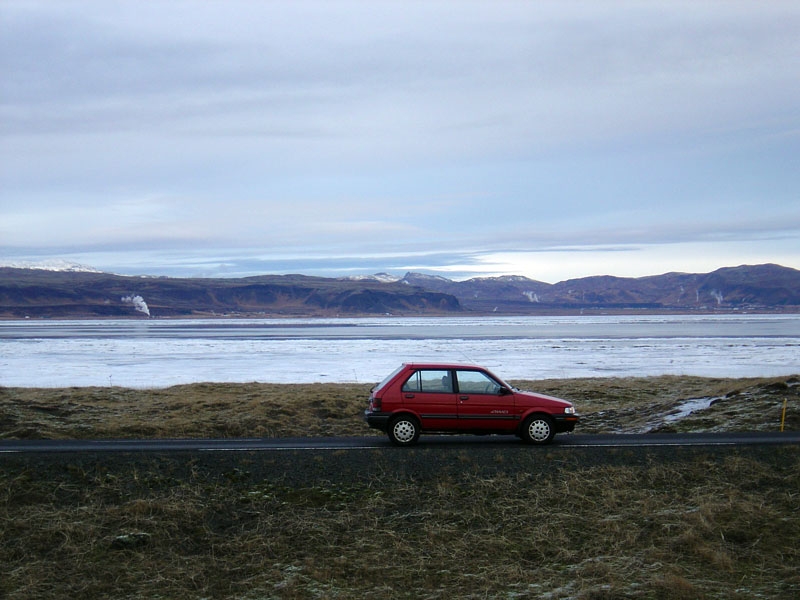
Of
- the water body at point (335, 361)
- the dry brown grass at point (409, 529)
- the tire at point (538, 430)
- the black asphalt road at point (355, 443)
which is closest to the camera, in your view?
the dry brown grass at point (409, 529)

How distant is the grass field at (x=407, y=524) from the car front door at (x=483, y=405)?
0.57 m

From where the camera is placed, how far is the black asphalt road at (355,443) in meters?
14.4

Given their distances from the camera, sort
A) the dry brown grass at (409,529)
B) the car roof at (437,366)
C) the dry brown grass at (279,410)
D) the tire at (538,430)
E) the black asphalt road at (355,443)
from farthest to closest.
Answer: the dry brown grass at (279,410) < the car roof at (437,366) < the tire at (538,430) < the black asphalt road at (355,443) < the dry brown grass at (409,529)

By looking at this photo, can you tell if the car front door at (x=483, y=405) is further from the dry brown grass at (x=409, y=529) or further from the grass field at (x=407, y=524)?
the dry brown grass at (x=409, y=529)

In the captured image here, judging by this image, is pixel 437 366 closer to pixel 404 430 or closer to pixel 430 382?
pixel 430 382

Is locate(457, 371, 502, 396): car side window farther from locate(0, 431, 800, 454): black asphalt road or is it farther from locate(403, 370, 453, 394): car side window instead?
locate(0, 431, 800, 454): black asphalt road

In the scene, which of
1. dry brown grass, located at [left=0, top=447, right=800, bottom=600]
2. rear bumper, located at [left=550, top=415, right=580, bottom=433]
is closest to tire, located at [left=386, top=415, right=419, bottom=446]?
dry brown grass, located at [left=0, top=447, right=800, bottom=600]

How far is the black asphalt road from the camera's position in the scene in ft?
47.3

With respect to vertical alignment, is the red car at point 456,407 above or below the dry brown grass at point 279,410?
above

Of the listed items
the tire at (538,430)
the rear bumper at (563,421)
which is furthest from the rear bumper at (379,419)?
the rear bumper at (563,421)

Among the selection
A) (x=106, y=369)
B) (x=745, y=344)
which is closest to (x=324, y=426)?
(x=106, y=369)

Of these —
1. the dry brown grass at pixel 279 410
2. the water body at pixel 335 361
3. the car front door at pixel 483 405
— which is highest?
the car front door at pixel 483 405

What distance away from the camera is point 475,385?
1476 cm

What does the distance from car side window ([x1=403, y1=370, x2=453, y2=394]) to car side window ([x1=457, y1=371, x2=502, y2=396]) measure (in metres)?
0.21
